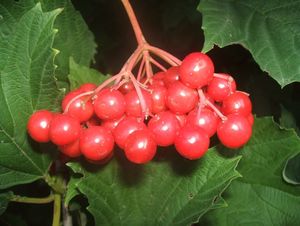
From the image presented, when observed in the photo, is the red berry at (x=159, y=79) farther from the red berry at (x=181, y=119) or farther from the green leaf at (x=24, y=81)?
the green leaf at (x=24, y=81)

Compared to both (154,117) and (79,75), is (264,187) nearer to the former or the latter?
(154,117)

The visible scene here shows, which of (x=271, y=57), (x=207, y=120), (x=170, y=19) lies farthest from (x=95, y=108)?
(x=170, y=19)

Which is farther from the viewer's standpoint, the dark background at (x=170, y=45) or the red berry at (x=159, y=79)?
the dark background at (x=170, y=45)

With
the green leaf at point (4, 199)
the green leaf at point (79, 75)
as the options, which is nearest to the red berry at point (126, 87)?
the green leaf at point (79, 75)

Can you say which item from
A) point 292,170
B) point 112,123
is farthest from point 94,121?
point 292,170

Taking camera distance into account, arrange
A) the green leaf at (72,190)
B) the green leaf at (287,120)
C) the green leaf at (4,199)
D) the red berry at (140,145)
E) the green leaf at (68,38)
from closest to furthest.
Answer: the red berry at (140,145) → the green leaf at (72,190) → the green leaf at (4,199) → the green leaf at (68,38) → the green leaf at (287,120)

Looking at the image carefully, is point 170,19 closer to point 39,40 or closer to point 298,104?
point 298,104
